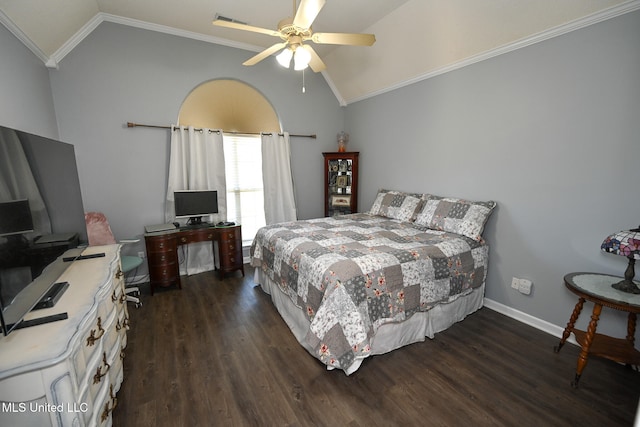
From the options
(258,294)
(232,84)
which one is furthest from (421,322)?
(232,84)

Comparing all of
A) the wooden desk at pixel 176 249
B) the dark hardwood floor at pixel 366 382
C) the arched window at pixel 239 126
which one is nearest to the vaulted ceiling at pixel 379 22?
the arched window at pixel 239 126

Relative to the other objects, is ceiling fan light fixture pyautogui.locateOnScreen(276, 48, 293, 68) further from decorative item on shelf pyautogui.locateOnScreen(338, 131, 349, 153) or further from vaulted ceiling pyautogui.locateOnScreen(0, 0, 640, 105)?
decorative item on shelf pyautogui.locateOnScreen(338, 131, 349, 153)

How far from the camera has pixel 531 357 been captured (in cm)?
206

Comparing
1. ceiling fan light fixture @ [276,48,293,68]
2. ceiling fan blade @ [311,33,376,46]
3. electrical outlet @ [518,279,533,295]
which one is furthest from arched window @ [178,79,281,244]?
electrical outlet @ [518,279,533,295]

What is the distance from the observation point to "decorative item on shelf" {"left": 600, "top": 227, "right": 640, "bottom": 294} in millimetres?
1603

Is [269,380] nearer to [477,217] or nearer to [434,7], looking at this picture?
[477,217]

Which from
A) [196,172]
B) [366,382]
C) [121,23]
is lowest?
[366,382]

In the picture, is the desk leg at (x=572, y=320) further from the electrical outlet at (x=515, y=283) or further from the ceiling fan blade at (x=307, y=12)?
the ceiling fan blade at (x=307, y=12)

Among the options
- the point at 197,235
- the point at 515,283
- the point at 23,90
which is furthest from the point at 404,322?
the point at 23,90

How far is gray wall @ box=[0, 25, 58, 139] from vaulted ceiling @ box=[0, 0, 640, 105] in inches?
4.4

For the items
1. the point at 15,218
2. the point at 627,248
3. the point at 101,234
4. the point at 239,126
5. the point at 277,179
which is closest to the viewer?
the point at 15,218

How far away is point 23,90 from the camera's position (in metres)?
2.19

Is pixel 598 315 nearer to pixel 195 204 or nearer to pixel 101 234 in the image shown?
pixel 195 204

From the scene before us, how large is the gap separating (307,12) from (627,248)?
7.91 ft
